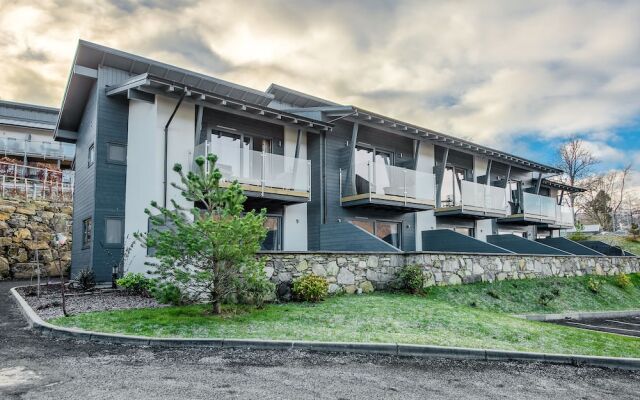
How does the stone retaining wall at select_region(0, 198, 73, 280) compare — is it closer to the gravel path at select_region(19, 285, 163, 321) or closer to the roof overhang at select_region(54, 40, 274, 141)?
the roof overhang at select_region(54, 40, 274, 141)

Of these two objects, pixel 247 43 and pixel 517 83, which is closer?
pixel 247 43

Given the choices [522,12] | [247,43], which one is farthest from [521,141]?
[247,43]

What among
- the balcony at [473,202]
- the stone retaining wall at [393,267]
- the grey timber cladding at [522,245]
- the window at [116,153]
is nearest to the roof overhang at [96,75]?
the window at [116,153]

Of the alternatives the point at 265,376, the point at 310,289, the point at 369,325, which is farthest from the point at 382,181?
the point at 265,376

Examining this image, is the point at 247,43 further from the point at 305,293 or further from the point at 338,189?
the point at 305,293

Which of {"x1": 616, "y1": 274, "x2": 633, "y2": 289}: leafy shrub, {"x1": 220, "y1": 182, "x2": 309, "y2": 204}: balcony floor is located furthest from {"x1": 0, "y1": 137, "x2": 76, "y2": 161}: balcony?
{"x1": 616, "y1": 274, "x2": 633, "y2": 289}: leafy shrub

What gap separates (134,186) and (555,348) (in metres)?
12.9

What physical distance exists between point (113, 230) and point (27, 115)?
25.2 meters

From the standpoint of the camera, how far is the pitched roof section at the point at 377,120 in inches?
643

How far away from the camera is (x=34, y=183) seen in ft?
82.4

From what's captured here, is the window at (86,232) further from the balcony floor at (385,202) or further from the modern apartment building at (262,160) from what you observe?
the balcony floor at (385,202)

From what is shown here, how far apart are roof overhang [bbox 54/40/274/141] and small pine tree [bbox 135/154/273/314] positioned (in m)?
5.34

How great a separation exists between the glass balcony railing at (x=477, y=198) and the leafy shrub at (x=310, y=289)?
10496 mm

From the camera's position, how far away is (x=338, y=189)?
16953mm
